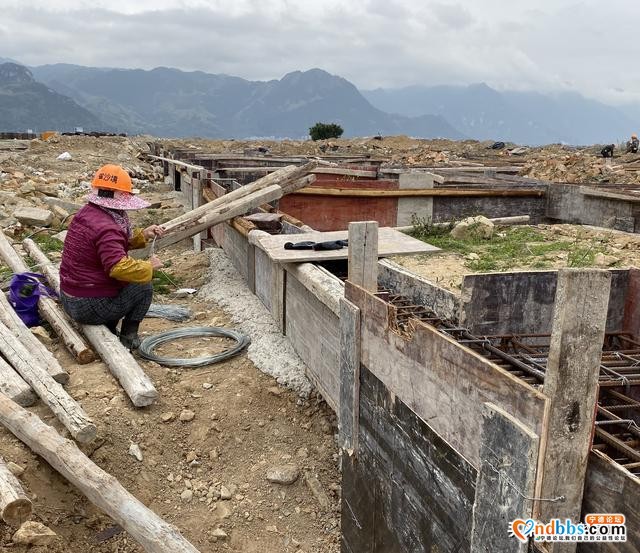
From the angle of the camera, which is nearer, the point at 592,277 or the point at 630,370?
the point at 592,277

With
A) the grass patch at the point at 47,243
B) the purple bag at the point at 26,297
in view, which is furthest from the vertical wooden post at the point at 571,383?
the grass patch at the point at 47,243

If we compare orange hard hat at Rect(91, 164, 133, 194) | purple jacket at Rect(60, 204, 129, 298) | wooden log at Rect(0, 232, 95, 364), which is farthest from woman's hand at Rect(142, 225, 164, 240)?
wooden log at Rect(0, 232, 95, 364)

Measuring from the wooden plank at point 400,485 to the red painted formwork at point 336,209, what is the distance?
6226 millimetres

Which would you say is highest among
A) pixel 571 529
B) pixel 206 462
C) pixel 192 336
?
pixel 571 529

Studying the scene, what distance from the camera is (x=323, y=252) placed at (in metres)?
5.68

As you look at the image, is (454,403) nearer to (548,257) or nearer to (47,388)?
(47,388)

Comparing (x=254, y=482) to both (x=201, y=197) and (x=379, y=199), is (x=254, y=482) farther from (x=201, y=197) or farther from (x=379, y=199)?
(x=201, y=197)

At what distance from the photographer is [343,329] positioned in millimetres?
4117

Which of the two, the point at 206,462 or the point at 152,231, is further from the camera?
the point at 152,231

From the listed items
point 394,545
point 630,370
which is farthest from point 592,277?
point 394,545

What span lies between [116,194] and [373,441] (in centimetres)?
347

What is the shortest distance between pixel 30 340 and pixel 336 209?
5797 millimetres

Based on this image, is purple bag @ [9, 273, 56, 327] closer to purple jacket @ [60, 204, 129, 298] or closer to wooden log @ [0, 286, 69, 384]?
wooden log @ [0, 286, 69, 384]

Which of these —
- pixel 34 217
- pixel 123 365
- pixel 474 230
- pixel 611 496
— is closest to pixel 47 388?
pixel 123 365
